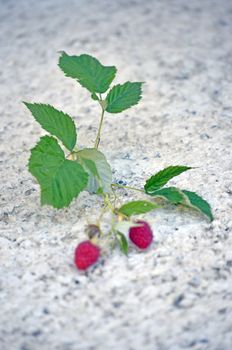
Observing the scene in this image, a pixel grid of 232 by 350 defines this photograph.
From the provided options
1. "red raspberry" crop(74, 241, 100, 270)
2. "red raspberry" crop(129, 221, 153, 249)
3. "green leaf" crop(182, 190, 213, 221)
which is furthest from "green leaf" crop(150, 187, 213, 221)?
"red raspberry" crop(74, 241, 100, 270)

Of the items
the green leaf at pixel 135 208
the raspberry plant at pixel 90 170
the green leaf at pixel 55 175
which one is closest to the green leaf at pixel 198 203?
the raspberry plant at pixel 90 170

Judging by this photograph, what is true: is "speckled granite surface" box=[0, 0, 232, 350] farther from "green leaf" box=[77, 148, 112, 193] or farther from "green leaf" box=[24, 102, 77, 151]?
"green leaf" box=[24, 102, 77, 151]

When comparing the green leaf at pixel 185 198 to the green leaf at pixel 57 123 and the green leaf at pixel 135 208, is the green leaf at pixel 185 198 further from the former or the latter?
the green leaf at pixel 57 123

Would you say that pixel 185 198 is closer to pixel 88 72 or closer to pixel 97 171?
pixel 97 171

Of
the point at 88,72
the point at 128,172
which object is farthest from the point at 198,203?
the point at 88,72


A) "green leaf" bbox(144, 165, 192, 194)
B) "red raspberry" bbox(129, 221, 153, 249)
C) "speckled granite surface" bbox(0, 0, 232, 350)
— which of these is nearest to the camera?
"speckled granite surface" bbox(0, 0, 232, 350)

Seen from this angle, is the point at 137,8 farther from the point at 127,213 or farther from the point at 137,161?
the point at 127,213
